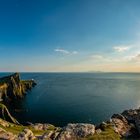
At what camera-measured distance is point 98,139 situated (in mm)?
34719

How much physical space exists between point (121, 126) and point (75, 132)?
502 inches

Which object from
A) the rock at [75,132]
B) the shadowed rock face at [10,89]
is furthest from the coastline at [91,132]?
the shadowed rock face at [10,89]

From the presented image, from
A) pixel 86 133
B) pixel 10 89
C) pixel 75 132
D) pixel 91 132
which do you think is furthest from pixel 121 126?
pixel 10 89

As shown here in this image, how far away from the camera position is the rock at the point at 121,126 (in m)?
41.6

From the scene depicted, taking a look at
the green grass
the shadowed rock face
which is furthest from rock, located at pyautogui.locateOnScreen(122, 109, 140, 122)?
the shadowed rock face

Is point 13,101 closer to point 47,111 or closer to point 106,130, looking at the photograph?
point 47,111

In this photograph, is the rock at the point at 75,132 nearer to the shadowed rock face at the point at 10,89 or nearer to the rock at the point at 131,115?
the rock at the point at 131,115

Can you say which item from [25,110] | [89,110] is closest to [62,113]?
[89,110]

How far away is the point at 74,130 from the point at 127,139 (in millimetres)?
9663

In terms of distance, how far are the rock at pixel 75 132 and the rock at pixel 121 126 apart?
6840mm

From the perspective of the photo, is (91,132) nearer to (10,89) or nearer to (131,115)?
(131,115)

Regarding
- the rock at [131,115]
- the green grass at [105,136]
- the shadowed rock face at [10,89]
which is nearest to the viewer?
the green grass at [105,136]

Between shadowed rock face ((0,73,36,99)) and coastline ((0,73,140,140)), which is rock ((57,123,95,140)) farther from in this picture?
shadowed rock face ((0,73,36,99))

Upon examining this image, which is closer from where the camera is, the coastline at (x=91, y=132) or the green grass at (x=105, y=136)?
the green grass at (x=105, y=136)
